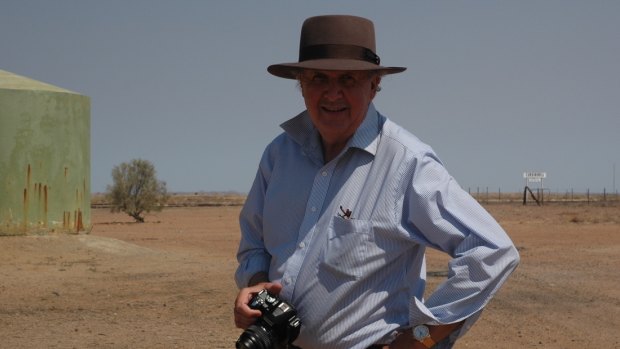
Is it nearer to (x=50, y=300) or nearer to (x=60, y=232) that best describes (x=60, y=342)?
(x=50, y=300)

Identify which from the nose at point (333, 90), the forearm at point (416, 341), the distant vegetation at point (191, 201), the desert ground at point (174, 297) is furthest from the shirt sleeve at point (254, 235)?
the distant vegetation at point (191, 201)

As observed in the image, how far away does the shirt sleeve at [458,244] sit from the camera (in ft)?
9.49

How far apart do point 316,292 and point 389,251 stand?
0.27 metres

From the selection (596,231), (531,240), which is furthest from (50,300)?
(596,231)

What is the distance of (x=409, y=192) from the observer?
2.96 m

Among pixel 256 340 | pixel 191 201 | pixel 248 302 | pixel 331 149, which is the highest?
pixel 331 149

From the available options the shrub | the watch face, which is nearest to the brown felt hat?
the watch face

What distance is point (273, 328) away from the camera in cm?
299

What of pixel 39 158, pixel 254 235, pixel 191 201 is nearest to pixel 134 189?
pixel 39 158

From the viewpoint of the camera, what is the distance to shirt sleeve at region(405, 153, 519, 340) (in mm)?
2893

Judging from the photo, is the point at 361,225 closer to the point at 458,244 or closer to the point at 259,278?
the point at 458,244

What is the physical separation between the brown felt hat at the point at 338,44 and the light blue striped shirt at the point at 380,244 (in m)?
0.19

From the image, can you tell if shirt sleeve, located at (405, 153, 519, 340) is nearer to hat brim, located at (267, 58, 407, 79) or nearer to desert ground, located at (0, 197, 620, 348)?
hat brim, located at (267, 58, 407, 79)

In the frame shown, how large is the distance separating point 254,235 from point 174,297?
7.49 meters
